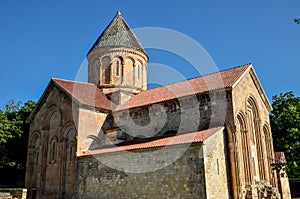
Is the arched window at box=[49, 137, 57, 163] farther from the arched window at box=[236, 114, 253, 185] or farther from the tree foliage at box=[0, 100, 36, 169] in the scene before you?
the arched window at box=[236, 114, 253, 185]

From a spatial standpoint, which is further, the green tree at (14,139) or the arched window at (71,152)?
the green tree at (14,139)

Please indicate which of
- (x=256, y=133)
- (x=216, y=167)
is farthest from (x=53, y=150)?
(x=256, y=133)

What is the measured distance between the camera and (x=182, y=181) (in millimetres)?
13547

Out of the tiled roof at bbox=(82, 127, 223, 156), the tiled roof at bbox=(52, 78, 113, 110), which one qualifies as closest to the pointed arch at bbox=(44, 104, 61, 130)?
the tiled roof at bbox=(52, 78, 113, 110)

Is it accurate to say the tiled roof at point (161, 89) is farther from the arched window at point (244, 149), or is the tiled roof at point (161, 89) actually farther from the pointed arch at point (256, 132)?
the arched window at point (244, 149)

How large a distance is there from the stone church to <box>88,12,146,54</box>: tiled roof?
67 cm

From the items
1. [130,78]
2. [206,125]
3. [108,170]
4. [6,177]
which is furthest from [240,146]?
[6,177]

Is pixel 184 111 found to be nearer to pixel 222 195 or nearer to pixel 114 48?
pixel 222 195

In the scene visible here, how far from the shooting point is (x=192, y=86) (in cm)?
1894

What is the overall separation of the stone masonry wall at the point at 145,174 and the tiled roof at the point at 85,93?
4.29m

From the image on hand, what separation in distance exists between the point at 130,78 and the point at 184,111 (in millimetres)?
9239

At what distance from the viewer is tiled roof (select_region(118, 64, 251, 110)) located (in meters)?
17.2

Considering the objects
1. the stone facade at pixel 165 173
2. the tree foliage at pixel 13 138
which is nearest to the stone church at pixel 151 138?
the stone facade at pixel 165 173

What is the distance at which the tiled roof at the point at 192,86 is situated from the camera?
1719cm
